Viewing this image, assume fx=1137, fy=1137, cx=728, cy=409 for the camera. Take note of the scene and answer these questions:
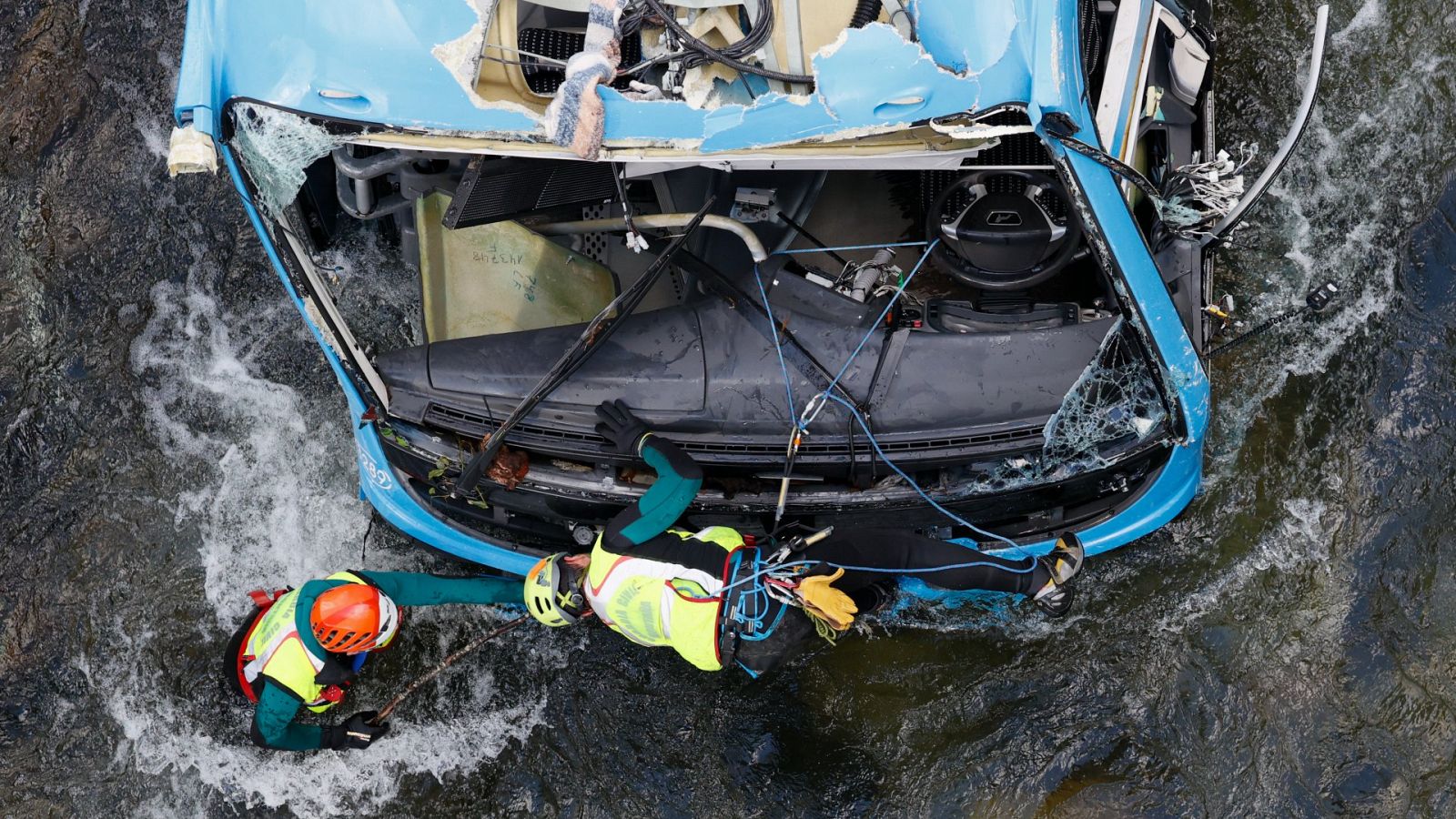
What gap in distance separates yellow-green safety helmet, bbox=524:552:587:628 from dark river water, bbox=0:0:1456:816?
3.21 feet

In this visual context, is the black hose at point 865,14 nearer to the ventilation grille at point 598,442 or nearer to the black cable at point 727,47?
the black cable at point 727,47

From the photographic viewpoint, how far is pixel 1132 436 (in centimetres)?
371

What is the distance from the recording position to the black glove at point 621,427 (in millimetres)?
3637

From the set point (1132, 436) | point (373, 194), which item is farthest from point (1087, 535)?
point (373, 194)

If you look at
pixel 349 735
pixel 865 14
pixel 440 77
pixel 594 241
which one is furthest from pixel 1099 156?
pixel 349 735

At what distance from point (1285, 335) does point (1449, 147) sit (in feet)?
3.62

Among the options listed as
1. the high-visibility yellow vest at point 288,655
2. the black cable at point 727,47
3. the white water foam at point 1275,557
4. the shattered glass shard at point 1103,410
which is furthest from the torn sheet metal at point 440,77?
the white water foam at point 1275,557

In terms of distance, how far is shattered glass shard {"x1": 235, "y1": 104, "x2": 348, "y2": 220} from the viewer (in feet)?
10.5

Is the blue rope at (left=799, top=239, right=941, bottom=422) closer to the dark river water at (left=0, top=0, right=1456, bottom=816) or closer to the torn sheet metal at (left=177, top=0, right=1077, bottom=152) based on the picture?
the torn sheet metal at (left=177, top=0, right=1077, bottom=152)

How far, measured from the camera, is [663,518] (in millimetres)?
3693

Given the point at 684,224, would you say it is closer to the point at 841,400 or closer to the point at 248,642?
the point at 841,400

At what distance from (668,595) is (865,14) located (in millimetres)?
1924

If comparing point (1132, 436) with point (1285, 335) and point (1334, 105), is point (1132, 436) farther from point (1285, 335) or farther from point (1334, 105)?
point (1334, 105)

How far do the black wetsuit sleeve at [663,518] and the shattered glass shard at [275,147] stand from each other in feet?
4.32
